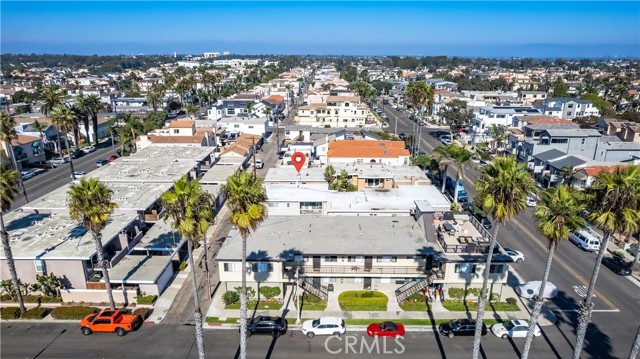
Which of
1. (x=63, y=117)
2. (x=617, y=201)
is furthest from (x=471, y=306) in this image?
(x=63, y=117)

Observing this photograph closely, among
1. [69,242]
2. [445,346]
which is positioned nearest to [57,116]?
[69,242]

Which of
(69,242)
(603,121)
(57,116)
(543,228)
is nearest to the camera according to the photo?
(543,228)

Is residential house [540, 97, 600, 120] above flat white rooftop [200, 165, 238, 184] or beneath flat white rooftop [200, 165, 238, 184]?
above

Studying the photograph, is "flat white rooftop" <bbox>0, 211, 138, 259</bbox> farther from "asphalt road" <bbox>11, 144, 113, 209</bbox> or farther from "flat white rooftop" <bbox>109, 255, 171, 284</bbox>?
"asphalt road" <bbox>11, 144, 113, 209</bbox>

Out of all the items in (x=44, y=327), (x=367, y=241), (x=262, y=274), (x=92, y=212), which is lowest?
(x=44, y=327)

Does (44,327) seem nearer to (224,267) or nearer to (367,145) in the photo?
(224,267)

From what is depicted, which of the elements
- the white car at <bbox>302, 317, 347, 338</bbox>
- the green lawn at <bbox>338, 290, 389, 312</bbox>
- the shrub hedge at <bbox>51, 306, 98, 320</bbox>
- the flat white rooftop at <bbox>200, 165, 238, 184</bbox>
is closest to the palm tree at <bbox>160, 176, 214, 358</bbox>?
the white car at <bbox>302, 317, 347, 338</bbox>

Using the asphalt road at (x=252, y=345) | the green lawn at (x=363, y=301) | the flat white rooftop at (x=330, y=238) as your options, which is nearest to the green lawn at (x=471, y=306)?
the asphalt road at (x=252, y=345)
